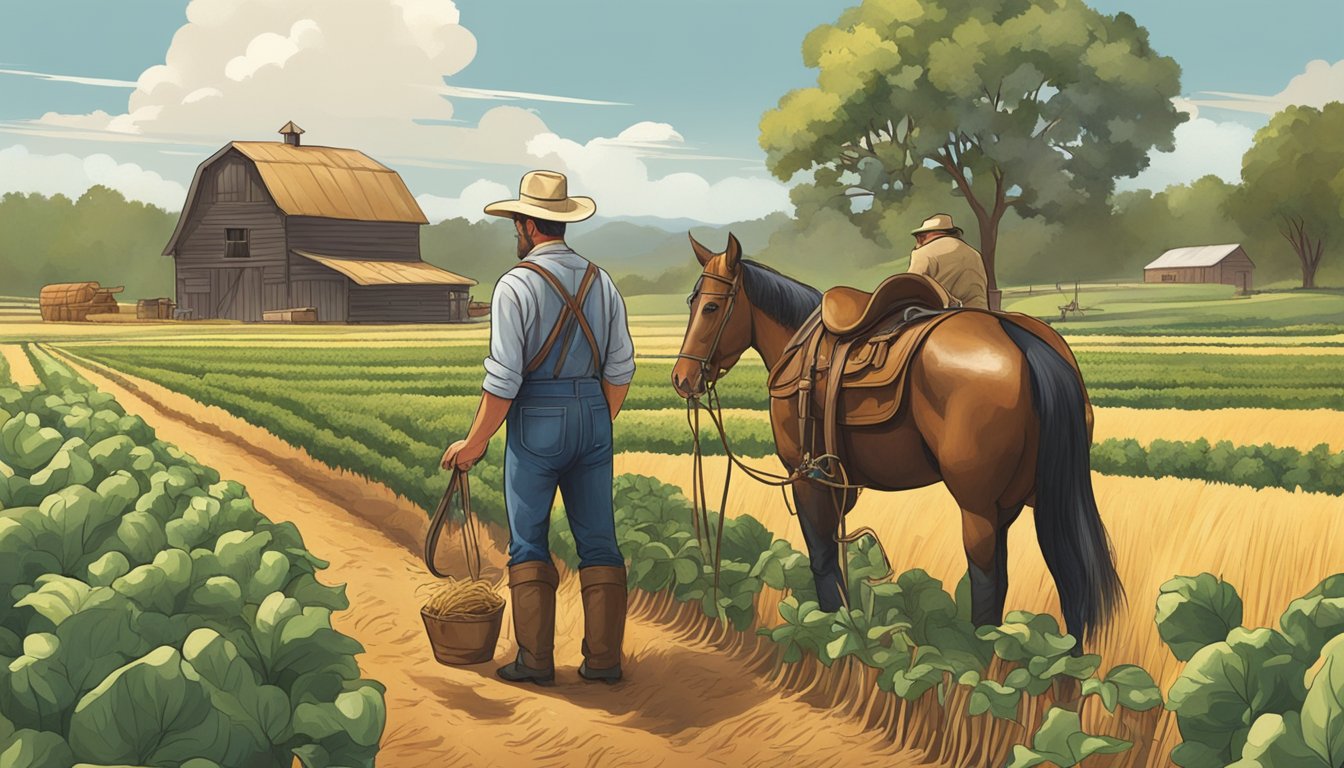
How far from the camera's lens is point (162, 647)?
331 cm

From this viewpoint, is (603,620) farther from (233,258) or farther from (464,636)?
(233,258)

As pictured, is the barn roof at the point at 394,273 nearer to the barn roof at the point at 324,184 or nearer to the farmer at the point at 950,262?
the barn roof at the point at 324,184

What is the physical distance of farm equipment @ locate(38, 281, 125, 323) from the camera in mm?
17875

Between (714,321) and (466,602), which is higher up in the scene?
(714,321)

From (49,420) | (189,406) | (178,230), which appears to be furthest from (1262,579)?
(178,230)

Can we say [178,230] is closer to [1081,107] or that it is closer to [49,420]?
[49,420]

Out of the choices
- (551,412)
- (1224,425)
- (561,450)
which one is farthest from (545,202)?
(1224,425)

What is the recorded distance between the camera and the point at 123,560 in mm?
4402

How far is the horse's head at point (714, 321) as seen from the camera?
601cm

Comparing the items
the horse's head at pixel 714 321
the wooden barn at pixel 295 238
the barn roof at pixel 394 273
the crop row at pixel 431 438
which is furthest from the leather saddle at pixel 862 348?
the wooden barn at pixel 295 238

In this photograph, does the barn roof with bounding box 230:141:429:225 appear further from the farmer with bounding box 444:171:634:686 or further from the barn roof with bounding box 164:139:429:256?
the farmer with bounding box 444:171:634:686

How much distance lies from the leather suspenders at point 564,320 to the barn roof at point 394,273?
34.9 ft

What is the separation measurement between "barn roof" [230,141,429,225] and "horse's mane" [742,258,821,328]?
12.8 metres

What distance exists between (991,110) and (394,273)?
450 inches
